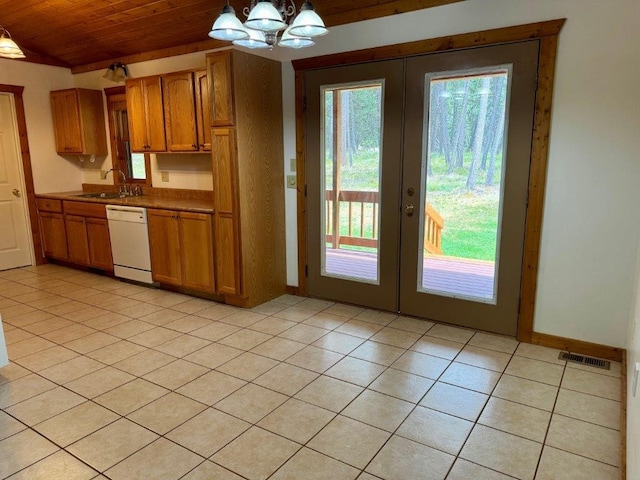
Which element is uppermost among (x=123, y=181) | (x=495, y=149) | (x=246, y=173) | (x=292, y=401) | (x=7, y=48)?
(x=7, y=48)

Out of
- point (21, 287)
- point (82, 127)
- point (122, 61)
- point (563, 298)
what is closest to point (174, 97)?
point (122, 61)

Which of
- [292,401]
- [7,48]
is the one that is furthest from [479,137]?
[7,48]

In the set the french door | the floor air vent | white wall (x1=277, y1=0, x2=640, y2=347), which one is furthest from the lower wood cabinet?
the floor air vent

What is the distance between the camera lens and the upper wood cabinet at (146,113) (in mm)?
4430

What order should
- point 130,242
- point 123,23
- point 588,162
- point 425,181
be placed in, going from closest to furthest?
point 588,162, point 425,181, point 123,23, point 130,242

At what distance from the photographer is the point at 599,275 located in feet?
9.44

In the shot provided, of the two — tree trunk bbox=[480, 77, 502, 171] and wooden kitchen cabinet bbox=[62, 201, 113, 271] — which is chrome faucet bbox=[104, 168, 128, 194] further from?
tree trunk bbox=[480, 77, 502, 171]

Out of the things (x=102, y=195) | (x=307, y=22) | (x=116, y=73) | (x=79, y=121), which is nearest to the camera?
(x=307, y=22)

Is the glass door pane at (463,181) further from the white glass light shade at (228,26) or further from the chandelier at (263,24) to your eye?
the white glass light shade at (228,26)

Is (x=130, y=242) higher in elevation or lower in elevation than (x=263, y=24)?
lower

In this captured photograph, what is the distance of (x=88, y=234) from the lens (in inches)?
197

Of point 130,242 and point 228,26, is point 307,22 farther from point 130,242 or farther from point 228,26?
point 130,242

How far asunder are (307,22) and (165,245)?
277cm

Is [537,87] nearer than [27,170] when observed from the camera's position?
Yes
